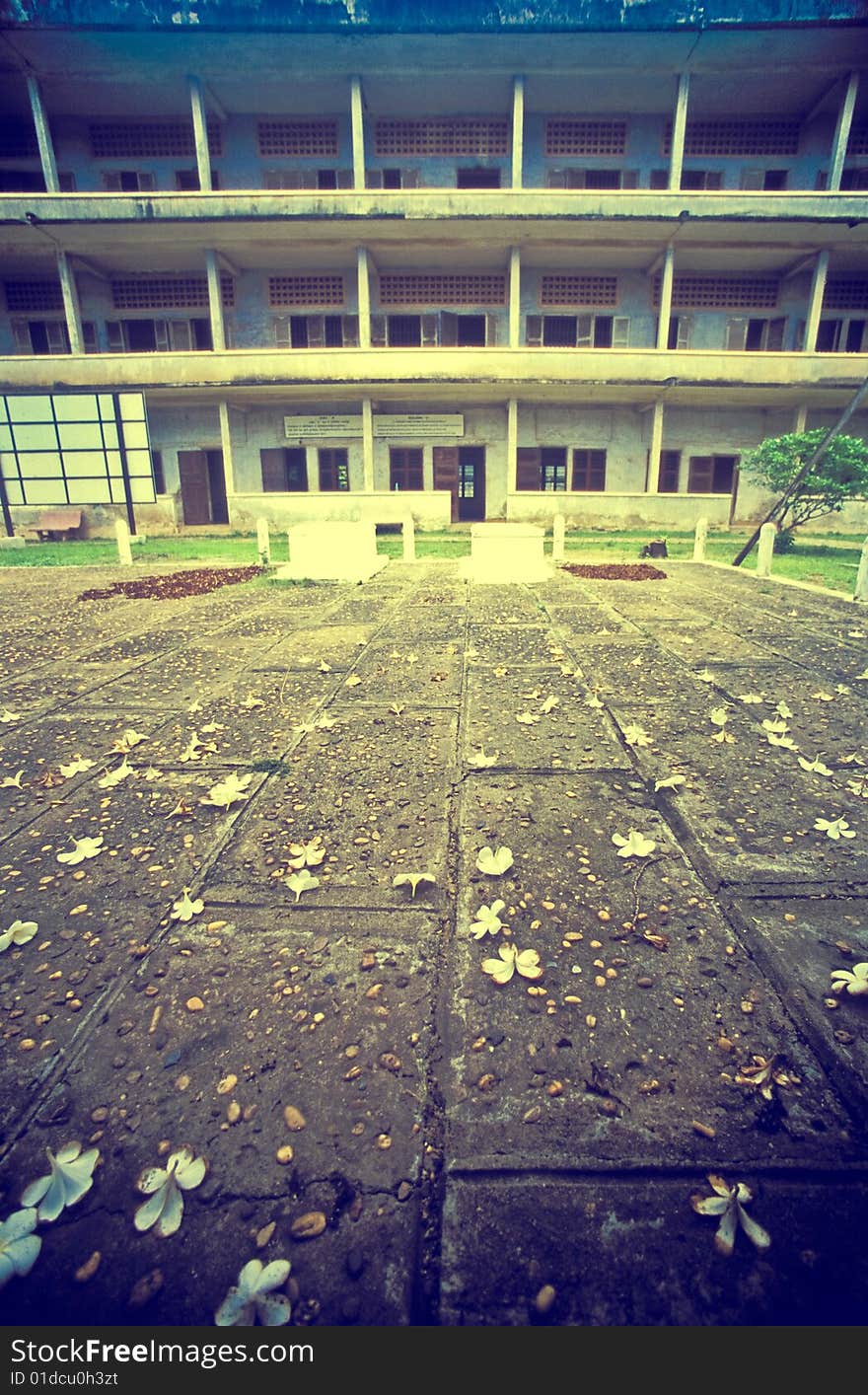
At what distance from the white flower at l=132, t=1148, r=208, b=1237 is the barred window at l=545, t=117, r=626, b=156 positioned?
26.0m

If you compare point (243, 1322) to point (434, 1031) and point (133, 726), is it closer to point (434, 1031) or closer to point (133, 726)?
point (434, 1031)

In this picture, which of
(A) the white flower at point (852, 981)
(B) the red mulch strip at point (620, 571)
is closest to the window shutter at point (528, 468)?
(B) the red mulch strip at point (620, 571)

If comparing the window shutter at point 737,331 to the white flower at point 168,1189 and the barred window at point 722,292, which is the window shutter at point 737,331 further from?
the white flower at point 168,1189

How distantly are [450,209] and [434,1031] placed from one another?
20499 millimetres

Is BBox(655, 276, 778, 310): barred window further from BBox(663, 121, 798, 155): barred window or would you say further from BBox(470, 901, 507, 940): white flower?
BBox(470, 901, 507, 940): white flower

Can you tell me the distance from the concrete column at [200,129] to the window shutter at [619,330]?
1226cm

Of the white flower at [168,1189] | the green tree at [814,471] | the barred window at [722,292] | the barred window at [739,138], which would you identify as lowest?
the white flower at [168,1189]

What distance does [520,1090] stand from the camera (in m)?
1.24

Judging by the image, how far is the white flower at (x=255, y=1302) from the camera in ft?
2.92

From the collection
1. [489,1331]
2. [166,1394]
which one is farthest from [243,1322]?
[489,1331]

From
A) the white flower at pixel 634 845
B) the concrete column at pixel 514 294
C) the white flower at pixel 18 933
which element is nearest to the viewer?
the white flower at pixel 18 933

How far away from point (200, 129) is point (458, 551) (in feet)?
49.0

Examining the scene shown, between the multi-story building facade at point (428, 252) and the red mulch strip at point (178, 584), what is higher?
the multi-story building facade at point (428, 252)

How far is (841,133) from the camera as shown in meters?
17.5
